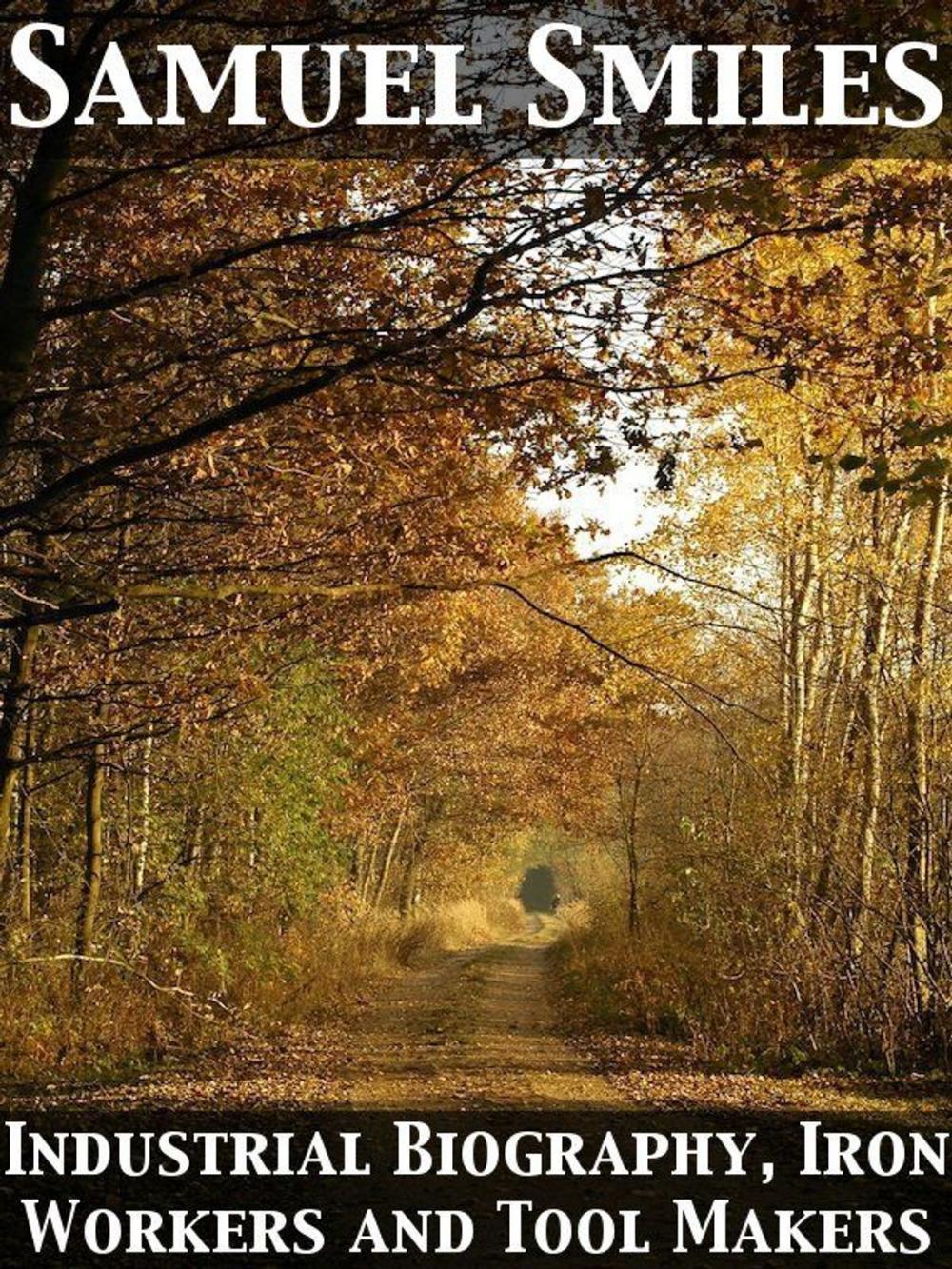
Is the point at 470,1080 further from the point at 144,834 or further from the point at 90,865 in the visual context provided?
the point at 144,834

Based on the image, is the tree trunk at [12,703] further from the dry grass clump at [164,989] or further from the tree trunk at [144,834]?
the tree trunk at [144,834]

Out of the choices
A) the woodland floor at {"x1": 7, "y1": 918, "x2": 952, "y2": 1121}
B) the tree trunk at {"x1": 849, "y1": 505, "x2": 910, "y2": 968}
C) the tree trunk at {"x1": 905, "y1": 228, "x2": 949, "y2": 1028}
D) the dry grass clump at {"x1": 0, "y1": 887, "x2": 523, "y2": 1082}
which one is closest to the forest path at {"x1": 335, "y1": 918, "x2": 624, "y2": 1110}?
the woodland floor at {"x1": 7, "y1": 918, "x2": 952, "y2": 1121}

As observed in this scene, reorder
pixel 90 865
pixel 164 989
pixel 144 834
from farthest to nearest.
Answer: pixel 144 834
pixel 90 865
pixel 164 989

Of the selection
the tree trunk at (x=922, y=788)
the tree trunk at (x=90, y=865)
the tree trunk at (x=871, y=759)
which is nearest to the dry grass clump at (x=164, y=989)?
the tree trunk at (x=90, y=865)

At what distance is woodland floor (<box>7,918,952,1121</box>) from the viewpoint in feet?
32.9

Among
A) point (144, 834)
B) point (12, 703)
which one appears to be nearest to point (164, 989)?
point (12, 703)

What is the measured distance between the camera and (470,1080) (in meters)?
11.3

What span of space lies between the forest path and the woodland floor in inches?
0.9

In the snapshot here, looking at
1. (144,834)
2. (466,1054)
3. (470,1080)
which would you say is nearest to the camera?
(470,1080)

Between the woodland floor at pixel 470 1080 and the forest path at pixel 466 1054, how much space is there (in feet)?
0.07

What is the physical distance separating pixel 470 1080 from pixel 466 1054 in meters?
1.87

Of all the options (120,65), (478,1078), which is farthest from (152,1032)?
(120,65)

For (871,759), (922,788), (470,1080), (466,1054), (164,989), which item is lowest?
(466,1054)

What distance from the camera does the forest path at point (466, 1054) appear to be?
1052cm
